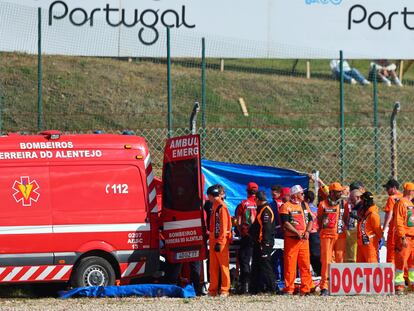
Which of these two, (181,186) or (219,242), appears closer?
(219,242)

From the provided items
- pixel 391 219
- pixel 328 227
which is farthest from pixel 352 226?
pixel 328 227

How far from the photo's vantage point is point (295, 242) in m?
15.9

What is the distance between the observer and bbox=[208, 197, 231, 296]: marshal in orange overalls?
15.4 meters

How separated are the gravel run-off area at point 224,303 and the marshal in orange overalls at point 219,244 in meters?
0.35

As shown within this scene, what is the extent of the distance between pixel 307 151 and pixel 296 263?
25.8 feet

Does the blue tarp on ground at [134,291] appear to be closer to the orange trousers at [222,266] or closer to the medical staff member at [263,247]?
the orange trousers at [222,266]

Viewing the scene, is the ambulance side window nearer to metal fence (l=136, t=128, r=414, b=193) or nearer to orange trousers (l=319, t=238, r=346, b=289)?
orange trousers (l=319, t=238, r=346, b=289)

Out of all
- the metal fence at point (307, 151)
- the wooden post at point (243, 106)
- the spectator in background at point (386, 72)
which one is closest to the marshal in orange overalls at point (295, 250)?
the metal fence at point (307, 151)

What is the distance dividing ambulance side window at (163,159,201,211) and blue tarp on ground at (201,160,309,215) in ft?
6.73

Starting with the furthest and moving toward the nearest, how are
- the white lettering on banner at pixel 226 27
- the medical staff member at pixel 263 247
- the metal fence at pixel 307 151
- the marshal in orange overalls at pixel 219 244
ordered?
the white lettering on banner at pixel 226 27, the metal fence at pixel 307 151, the medical staff member at pixel 263 247, the marshal in orange overalls at pixel 219 244

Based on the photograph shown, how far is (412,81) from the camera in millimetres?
32031

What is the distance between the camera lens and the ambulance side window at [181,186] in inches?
611

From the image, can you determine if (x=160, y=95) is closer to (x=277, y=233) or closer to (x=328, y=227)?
(x=277, y=233)

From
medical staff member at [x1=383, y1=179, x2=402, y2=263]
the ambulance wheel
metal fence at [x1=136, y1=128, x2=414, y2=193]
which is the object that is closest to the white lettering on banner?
metal fence at [x1=136, y1=128, x2=414, y2=193]
